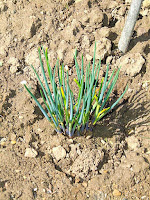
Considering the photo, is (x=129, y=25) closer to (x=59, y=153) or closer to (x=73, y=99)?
(x=73, y=99)

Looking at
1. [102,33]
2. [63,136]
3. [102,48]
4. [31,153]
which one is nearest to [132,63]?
[102,48]

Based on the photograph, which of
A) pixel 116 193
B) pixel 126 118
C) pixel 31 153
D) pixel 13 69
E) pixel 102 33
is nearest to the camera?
pixel 116 193

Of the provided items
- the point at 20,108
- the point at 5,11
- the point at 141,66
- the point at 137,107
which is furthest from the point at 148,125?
the point at 5,11

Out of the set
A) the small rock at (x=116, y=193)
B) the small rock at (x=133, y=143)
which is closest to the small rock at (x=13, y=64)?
the small rock at (x=133, y=143)

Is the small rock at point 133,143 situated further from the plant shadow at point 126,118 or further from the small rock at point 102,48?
the small rock at point 102,48

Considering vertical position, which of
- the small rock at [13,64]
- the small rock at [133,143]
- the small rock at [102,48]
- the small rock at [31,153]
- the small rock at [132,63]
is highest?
the small rock at [13,64]

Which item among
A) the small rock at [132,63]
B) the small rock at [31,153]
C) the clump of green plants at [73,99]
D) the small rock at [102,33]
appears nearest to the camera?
the clump of green plants at [73,99]
